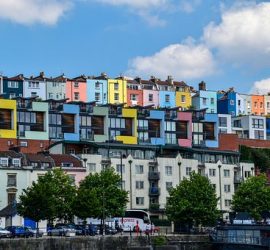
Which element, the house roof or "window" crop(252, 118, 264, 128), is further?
"window" crop(252, 118, 264, 128)

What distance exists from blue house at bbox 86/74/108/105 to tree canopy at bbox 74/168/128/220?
49424 millimetres

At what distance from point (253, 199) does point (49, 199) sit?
3189 cm

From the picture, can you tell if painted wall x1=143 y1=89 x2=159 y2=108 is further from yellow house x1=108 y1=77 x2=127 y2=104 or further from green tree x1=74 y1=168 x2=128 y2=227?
green tree x1=74 y1=168 x2=128 y2=227

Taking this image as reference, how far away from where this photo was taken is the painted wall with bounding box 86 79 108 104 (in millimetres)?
151750

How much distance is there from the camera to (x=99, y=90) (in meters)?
153

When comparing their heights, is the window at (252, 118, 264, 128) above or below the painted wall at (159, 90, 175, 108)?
below

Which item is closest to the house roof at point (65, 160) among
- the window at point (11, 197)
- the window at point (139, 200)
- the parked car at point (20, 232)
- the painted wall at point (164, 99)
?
the window at point (11, 197)

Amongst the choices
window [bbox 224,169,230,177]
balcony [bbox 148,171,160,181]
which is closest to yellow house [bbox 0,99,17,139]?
balcony [bbox 148,171,160,181]

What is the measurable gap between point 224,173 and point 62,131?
24729 millimetres

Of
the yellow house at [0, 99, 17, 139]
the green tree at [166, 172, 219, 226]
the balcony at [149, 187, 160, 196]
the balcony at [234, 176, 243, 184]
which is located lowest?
the green tree at [166, 172, 219, 226]

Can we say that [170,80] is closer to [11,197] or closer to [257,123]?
[257,123]

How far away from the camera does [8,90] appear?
143 m

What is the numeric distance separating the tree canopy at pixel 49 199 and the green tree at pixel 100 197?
118 centimetres

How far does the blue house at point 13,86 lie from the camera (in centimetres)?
14248
